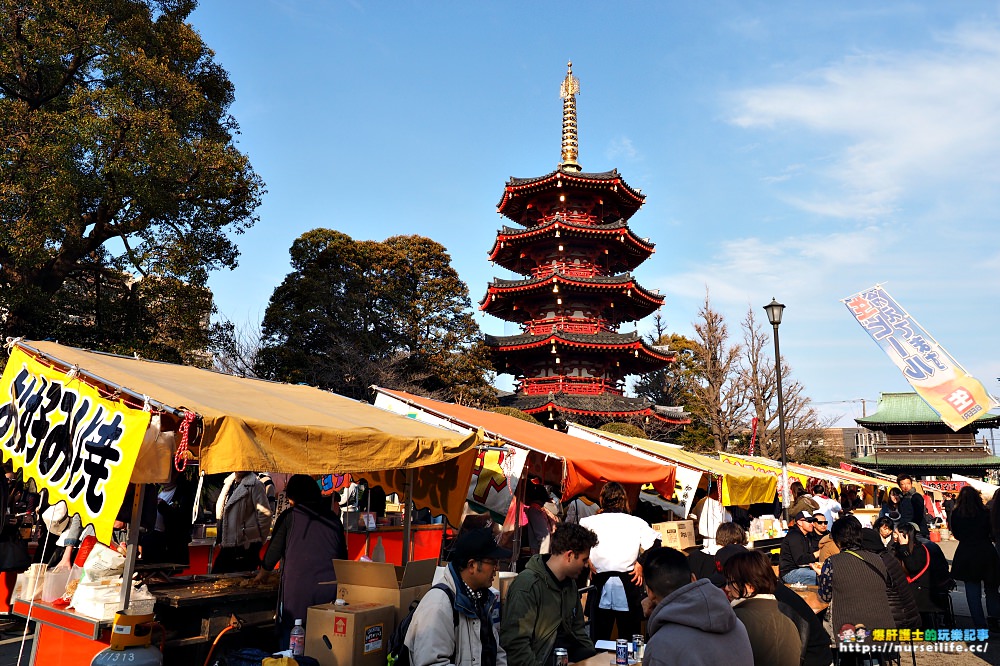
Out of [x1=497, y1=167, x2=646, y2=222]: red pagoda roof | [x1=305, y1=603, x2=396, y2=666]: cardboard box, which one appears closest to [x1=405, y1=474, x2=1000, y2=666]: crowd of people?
[x1=305, y1=603, x2=396, y2=666]: cardboard box

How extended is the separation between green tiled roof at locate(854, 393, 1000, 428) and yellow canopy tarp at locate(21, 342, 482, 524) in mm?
49184

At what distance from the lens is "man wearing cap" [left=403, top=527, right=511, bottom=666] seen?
3493 mm

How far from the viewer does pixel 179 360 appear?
1772cm

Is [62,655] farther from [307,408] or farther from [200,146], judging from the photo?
[200,146]

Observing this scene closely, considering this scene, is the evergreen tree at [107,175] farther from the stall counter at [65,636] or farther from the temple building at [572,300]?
the temple building at [572,300]

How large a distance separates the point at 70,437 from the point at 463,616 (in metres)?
3.41

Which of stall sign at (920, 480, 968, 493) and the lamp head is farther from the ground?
the lamp head

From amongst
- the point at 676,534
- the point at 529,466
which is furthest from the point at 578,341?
the point at 676,534

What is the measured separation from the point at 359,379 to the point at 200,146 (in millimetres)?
15595

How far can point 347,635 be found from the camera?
459 centimetres

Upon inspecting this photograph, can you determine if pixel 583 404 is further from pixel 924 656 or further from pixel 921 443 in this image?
pixel 921 443

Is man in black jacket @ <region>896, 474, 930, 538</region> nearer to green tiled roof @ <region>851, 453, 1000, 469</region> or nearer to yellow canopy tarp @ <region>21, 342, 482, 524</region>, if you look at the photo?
yellow canopy tarp @ <region>21, 342, 482, 524</region>

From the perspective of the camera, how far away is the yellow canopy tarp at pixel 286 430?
4.79 meters

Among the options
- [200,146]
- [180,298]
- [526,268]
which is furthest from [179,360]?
[526,268]
